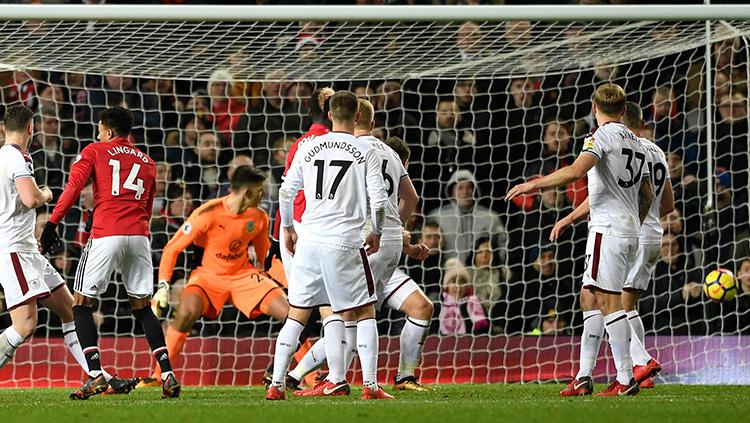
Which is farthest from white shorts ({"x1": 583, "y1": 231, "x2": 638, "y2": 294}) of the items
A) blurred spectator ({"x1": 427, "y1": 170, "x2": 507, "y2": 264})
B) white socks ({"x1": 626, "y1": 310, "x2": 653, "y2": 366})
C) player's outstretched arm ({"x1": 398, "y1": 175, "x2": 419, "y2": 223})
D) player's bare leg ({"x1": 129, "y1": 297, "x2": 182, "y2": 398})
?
blurred spectator ({"x1": 427, "y1": 170, "x2": 507, "y2": 264})

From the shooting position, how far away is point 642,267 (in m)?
9.12

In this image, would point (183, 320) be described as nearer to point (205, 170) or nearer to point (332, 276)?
point (205, 170)

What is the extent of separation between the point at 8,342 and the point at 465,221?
5289 millimetres

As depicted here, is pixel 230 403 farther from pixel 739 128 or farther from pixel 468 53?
pixel 739 128

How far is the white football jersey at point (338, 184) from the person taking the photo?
7.39 meters

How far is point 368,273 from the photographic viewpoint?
7465 millimetres

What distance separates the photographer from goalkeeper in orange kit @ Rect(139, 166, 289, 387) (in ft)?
33.7

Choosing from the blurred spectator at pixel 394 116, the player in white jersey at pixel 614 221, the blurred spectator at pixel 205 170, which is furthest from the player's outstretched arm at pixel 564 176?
the blurred spectator at pixel 205 170

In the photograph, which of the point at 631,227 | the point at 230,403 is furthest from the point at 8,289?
the point at 631,227

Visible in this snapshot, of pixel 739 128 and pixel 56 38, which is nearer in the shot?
pixel 56 38

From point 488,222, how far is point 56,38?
14.6ft

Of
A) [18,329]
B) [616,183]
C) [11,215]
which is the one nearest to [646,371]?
[616,183]

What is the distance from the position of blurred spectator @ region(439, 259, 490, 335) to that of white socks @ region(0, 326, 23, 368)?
14.2ft

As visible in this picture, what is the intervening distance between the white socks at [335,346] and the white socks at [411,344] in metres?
1.43
